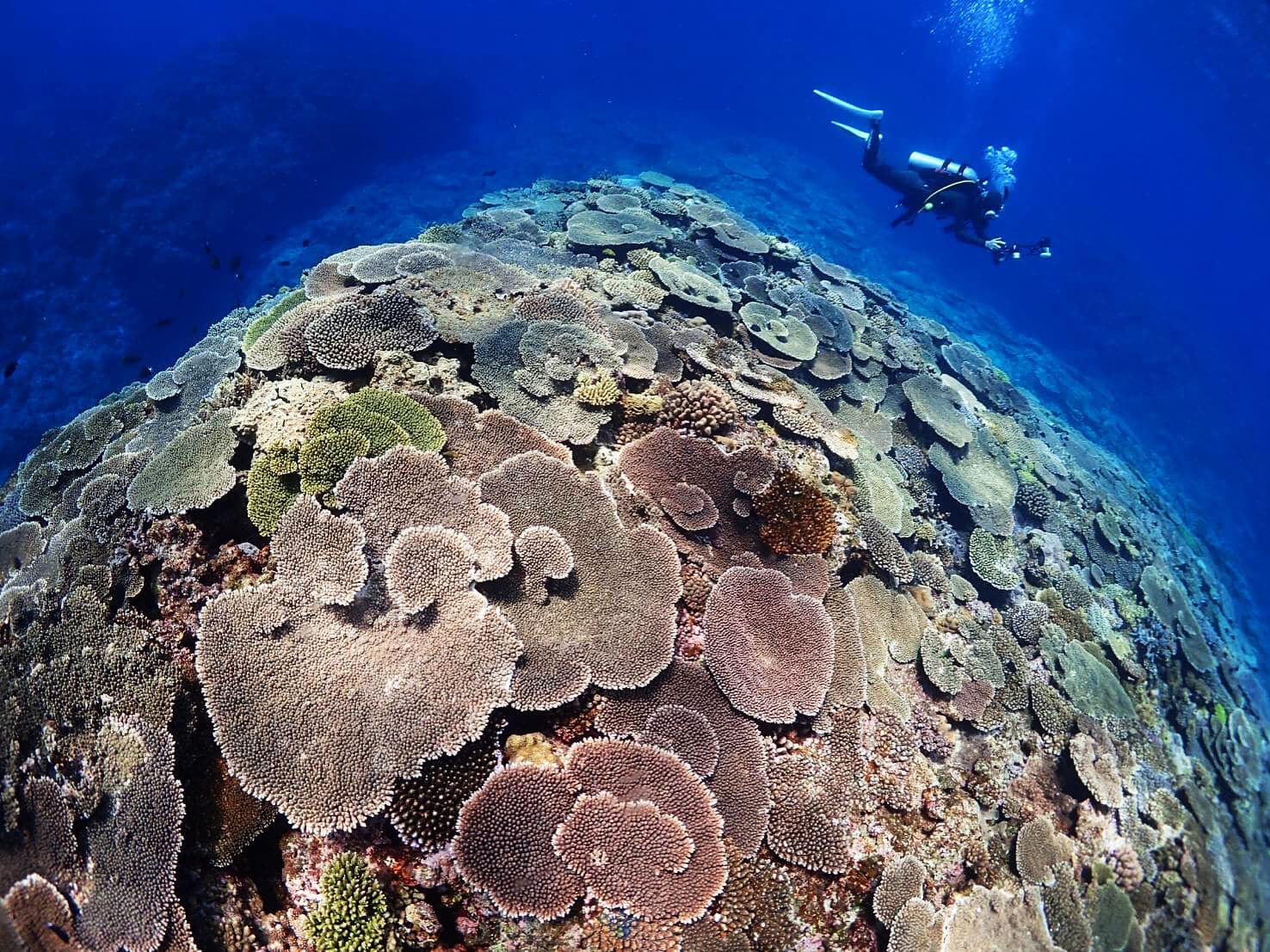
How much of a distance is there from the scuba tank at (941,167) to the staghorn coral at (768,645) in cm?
1602

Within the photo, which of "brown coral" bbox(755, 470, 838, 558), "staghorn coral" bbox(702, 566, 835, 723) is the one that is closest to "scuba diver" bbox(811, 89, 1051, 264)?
"brown coral" bbox(755, 470, 838, 558)

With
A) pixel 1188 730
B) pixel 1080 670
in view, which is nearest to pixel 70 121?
pixel 1080 670

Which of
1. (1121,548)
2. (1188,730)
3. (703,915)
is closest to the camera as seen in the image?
(703,915)

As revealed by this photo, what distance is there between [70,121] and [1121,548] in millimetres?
59331

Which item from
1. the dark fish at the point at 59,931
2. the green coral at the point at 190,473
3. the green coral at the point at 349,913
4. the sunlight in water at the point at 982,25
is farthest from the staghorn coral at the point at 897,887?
the sunlight in water at the point at 982,25

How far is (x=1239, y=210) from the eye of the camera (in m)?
72.4

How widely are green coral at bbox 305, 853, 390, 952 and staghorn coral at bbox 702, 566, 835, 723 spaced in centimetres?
252

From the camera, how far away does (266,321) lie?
6.54 m

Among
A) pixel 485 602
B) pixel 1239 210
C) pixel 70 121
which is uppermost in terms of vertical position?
pixel 485 602

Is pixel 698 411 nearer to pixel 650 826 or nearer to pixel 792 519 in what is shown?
pixel 792 519

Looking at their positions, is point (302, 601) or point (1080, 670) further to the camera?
point (1080, 670)

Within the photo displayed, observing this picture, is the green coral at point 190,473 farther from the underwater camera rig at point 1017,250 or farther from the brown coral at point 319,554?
the underwater camera rig at point 1017,250

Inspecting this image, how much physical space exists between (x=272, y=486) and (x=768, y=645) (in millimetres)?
4055

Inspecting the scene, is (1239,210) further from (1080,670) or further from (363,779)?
(363,779)
